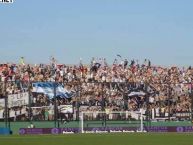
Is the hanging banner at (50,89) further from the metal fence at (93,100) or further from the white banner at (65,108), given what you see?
the white banner at (65,108)

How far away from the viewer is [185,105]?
144 feet

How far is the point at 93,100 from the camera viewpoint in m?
43.1

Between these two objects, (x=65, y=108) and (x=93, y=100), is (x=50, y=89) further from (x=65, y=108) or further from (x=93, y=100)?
(x=93, y=100)

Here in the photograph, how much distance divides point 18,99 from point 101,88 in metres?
6.87

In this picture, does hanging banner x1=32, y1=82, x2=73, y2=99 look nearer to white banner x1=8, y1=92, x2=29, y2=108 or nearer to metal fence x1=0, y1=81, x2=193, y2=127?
metal fence x1=0, y1=81, x2=193, y2=127

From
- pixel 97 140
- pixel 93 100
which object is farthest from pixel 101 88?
pixel 97 140

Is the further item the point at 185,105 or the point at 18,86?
the point at 185,105

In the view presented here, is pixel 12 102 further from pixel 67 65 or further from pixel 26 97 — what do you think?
pixel 67 65

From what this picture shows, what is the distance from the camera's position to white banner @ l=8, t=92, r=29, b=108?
129 feet

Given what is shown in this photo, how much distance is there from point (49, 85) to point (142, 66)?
52.5 feet

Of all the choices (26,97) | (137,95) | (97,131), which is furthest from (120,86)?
(26,97)

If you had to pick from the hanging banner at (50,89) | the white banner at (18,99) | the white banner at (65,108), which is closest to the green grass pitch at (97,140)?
the white banner at (18,99)

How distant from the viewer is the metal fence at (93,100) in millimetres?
39719

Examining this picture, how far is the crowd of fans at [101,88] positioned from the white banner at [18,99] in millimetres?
287
